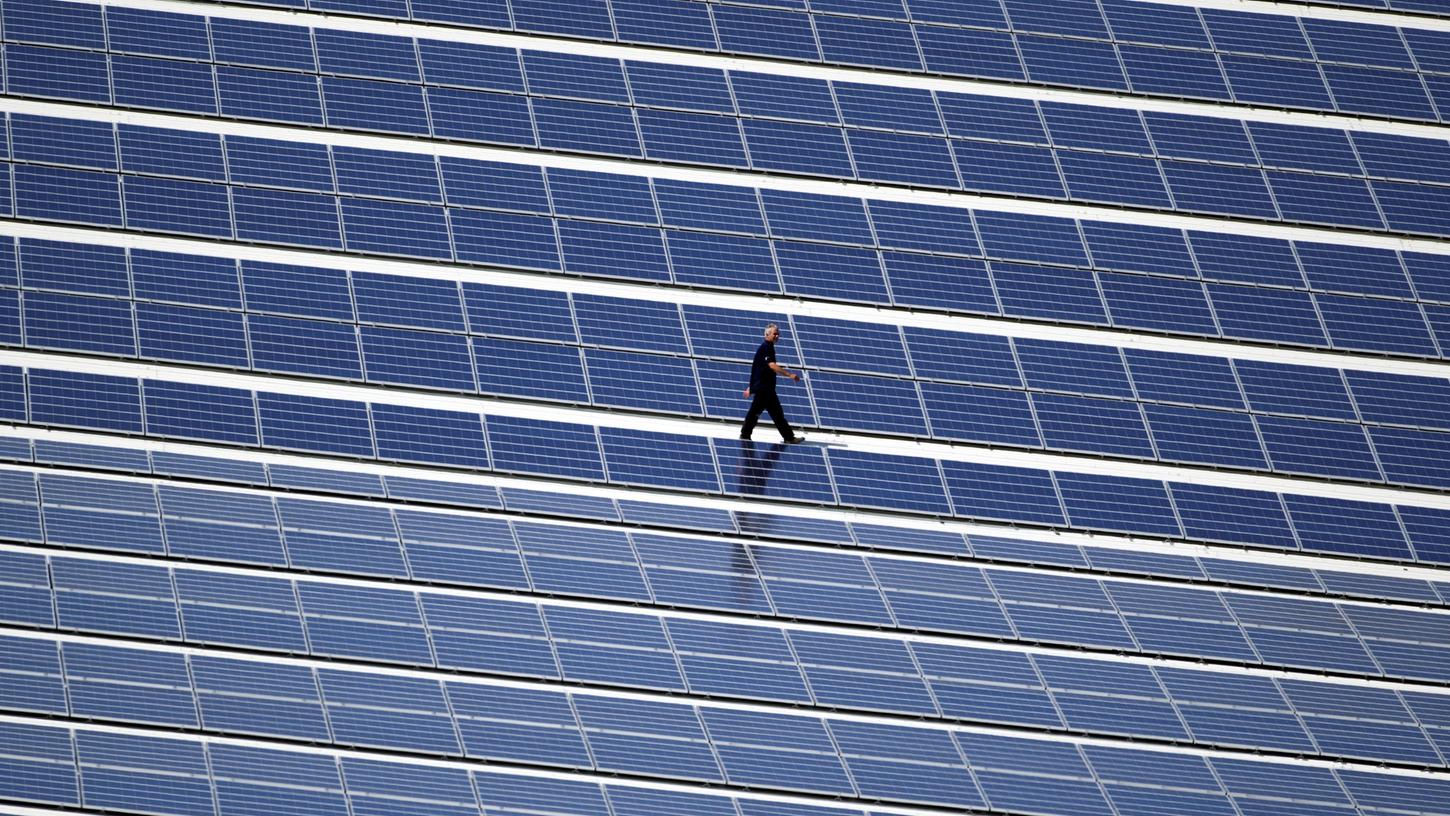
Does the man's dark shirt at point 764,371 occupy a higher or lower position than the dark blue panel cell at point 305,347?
higher

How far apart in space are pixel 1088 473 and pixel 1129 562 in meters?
Result: 1.69

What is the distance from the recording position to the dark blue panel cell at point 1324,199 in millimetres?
38094

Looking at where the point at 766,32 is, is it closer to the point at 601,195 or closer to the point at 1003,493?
the point at 601,195

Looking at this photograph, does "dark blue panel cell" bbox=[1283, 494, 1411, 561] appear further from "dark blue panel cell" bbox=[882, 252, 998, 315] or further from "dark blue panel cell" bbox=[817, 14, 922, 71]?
"dark blue panel cell" bbox=[817, 14, 922, 71]

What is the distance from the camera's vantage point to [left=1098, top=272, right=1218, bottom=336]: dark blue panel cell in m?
36.7

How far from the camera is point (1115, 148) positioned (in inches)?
1510

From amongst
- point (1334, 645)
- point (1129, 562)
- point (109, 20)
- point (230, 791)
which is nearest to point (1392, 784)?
point (1334, 645)

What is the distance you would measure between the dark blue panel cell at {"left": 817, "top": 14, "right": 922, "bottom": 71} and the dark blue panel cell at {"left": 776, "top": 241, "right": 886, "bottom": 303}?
12.9ft

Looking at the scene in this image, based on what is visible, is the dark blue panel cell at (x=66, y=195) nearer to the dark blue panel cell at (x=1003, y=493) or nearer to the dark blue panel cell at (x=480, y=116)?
the dark blue panel cell at (x=480, y=116)

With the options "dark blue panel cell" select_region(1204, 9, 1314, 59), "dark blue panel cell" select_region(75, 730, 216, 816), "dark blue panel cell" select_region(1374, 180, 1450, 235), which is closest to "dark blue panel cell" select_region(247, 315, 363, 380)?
"dark blue panel cell" select_region(75, 730, 216, 816)

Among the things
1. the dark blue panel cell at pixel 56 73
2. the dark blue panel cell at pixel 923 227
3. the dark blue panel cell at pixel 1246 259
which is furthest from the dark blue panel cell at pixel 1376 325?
the dark blue panel cell at pixel 56 73

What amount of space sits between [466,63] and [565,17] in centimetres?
193

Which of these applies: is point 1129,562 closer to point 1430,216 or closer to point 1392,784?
point 1392,784

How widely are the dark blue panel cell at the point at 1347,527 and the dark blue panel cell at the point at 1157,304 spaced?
3396 millimetres
